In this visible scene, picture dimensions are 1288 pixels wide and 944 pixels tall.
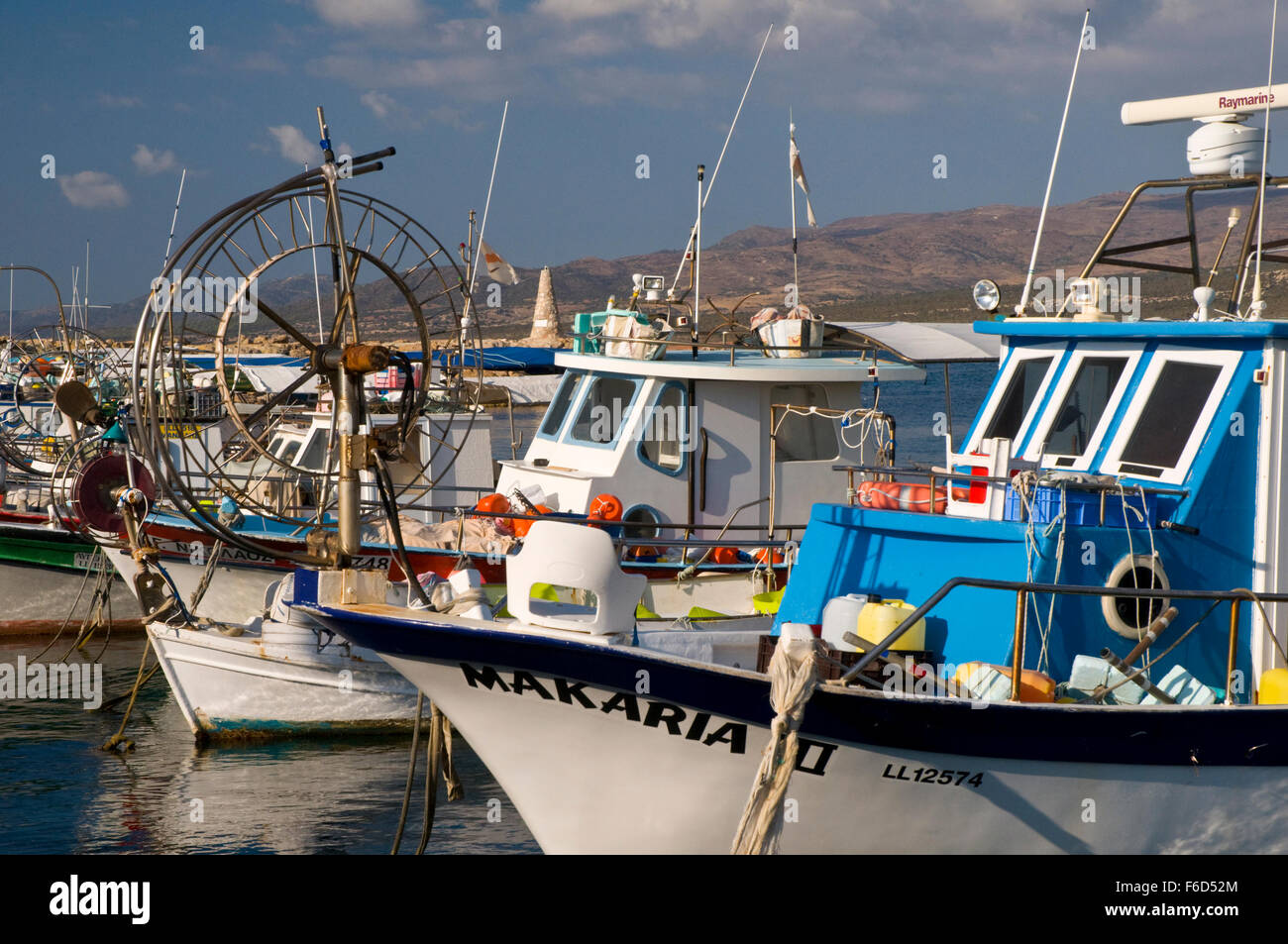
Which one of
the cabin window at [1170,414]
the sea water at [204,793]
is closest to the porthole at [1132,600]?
the cabin window at [1170,414]

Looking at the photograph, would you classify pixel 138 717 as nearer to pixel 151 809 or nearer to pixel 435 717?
pixel 151 809

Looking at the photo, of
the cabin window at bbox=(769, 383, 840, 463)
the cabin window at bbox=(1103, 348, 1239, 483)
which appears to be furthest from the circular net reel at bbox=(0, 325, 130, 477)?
the cabin window at bbox=(1103, 348, 1239, 483)

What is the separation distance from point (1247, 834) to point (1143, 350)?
284 centimetres

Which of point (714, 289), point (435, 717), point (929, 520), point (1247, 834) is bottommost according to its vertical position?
point (1247, 834)

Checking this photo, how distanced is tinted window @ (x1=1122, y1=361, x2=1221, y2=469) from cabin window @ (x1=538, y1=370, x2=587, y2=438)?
759 cm

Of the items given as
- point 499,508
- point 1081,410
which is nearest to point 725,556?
point 499,508

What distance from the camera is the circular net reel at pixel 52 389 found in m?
15.6

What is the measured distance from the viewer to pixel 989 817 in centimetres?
680

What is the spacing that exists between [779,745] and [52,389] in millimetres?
12721

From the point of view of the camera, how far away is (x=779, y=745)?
247 inches

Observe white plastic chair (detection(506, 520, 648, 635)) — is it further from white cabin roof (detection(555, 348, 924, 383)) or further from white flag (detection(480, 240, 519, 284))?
white flag (detection(480, 240, 519, 284))

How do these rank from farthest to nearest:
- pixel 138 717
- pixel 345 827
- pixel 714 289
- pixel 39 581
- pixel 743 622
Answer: pixel 714 289 < pixel 39 581 < pixel 138 717 < pixel 345 827 < pixel 743 622

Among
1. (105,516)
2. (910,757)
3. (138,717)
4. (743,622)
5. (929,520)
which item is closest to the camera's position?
(910,757)
